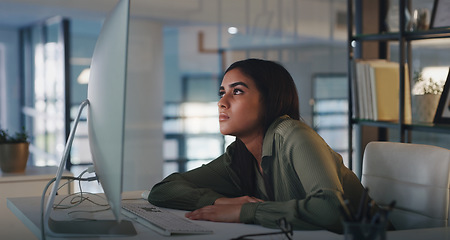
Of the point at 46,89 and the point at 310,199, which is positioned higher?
the point at 46,89

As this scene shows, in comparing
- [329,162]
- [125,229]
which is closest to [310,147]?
[329,162]

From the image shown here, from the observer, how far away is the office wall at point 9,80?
470 centimetres

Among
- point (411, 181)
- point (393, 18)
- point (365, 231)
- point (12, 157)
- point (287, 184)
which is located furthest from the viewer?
point (393, 18)

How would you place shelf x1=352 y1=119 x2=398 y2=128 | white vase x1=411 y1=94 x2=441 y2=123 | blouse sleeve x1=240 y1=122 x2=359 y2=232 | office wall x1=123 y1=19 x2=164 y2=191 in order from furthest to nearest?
office wall x1=123 y1=19 x2=164 y2=191, shelf x1=352 y1=119 x2=398 y2=128, white vase x1=411 y1=94 x2=441 y2=123, blouse sleeve x1=240 y1=122 x2=359 y2=232

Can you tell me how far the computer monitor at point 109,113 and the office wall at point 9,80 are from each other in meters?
3.38

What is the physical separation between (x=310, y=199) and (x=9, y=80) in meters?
3.84

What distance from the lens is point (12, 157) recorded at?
318 cm

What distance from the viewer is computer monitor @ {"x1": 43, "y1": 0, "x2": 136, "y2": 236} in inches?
48.1

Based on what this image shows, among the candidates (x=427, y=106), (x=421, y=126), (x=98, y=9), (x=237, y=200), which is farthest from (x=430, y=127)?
(x=98, y=9)

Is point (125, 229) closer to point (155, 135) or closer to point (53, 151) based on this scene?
point (155, 135)

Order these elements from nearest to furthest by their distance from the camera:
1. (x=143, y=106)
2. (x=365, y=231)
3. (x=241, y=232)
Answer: (x=365, y=231)
(x=241, y=232)
(x=143, y=106)

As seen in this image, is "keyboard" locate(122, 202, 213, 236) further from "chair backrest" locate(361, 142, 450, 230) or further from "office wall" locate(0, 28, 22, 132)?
"office wall" locate(0, 28, 22, 132)

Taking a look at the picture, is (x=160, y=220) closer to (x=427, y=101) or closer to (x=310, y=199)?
(x=310, y=199)

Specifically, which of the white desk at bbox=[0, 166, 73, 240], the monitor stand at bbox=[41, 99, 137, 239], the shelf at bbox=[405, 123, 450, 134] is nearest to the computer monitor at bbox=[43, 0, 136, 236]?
the monitor stand at bbox=[41, 99, 137, 239]
